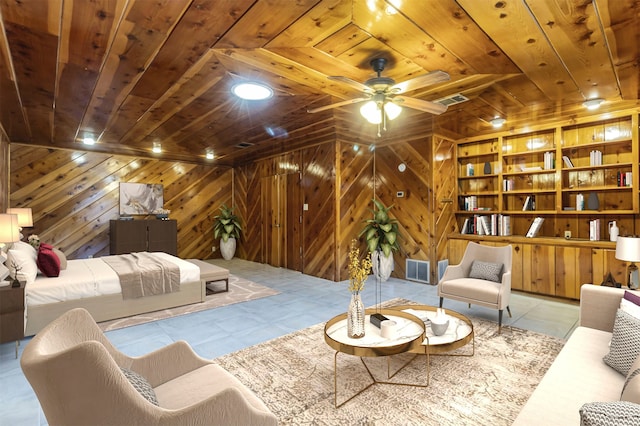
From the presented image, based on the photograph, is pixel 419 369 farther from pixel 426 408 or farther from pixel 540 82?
pixel 540 82

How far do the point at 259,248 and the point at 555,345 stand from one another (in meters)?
5.89

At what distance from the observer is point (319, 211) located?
19.3 ft

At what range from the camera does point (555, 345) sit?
2.91m

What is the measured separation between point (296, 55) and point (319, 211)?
342 centimetres

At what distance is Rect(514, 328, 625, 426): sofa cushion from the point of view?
4.40 ft

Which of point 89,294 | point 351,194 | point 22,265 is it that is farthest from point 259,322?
point 351,194

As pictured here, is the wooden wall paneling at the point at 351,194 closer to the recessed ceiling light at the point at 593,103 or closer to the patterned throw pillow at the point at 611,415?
the recessed ceiling light at the point at 593,103

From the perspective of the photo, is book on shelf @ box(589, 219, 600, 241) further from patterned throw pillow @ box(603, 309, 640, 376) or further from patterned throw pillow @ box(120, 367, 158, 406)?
patterned throw pillow @ box(120, 367, 158, 406)

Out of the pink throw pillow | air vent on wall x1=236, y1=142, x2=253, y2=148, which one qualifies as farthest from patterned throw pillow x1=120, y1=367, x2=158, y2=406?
air vent on wall x1=236, y1=142, x2=253, y2=148

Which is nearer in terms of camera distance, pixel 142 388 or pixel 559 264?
pixel 142 388

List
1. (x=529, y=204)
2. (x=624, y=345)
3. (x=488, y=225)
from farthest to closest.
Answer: (x=488, y=225), (x=529, y=204), (x=624, y=345)

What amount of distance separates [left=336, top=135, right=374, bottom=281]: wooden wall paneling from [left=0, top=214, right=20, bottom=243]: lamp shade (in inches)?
162

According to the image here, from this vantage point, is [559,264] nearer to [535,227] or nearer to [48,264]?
[535,227]

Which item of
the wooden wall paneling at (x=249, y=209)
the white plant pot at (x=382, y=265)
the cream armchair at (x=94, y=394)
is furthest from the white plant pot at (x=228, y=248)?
the cream armchair at (x=94, y=394)
